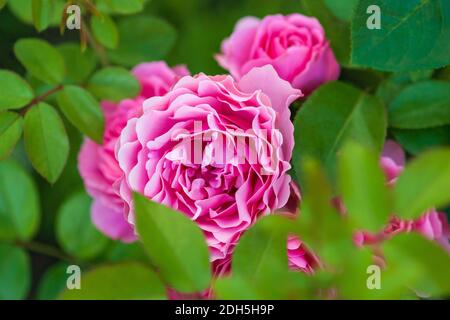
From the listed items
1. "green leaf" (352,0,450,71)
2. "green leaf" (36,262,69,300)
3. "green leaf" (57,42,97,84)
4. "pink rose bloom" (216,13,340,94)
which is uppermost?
"green leaf" (352,0,450,71)

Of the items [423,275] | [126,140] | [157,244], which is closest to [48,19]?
[126,140]

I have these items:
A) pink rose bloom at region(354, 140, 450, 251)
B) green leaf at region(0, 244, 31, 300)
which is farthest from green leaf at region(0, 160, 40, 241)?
pink rose bloom at region(354, 140, 450, 251)

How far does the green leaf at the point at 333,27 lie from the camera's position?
61 cm

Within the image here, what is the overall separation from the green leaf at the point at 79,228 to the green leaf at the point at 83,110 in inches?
7.1

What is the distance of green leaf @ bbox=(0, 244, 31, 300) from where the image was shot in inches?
28.1

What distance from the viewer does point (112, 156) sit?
0.59 metres

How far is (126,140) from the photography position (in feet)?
1.58

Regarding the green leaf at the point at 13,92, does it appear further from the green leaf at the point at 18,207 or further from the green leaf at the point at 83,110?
the green leaf at the point at 18,207

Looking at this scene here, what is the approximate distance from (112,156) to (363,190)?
0.33 metres

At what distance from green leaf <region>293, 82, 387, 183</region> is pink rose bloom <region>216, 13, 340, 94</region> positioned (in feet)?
0.08

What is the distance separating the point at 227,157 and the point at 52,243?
0.47 meters

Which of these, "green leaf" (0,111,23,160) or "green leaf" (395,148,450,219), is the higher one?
"green leaf" (395,148,450,219)

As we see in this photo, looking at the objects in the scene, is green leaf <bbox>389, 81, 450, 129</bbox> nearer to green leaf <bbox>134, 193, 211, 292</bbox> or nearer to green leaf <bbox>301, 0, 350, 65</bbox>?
green leaf <bbox>301, 0, 350, 65</bbox>

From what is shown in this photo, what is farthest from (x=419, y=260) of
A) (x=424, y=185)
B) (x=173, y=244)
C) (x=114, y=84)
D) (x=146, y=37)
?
(x=146, y=37)
